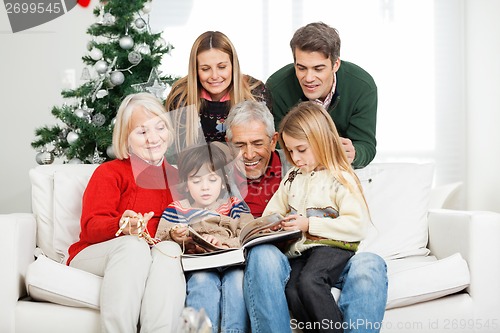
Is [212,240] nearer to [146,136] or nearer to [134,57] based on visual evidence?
[146,136]

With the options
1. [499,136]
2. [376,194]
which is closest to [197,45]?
[376,194]

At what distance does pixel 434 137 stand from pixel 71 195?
118 inches

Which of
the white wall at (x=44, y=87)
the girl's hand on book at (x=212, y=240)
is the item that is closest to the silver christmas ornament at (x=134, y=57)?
the girl's hand on book at (x=212, y=240)

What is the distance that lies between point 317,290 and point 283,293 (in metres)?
0.10

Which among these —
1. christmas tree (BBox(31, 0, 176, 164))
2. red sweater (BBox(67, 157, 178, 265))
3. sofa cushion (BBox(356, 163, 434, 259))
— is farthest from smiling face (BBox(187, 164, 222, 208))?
christmas tree (BBox(31, 0, 176, 164))

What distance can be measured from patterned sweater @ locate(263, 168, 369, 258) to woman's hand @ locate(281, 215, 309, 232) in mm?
18

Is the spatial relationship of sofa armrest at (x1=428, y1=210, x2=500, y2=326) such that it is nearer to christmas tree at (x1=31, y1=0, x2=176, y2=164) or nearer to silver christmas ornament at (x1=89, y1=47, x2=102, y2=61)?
christmas tree at (x1=31, y1=0, x2=176, y2=164)

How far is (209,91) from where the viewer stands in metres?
2.53

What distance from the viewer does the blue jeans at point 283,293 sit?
1913mm

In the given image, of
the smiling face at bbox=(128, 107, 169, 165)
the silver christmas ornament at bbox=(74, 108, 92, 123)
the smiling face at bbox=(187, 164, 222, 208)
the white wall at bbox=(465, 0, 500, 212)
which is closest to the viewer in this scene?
the smiling face at bbox=(187, 164, 222, 208)

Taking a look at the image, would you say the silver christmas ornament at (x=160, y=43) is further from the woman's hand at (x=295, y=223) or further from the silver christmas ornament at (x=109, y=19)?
the woman's hand at (x=295, y=223)

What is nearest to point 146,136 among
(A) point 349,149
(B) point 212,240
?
(B) point 212,240

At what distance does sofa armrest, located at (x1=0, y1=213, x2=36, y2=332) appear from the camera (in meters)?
2.06

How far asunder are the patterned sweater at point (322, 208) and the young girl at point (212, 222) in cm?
15
